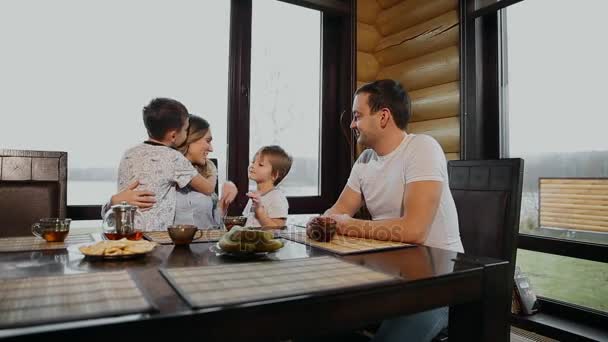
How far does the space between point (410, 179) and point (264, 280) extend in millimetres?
919

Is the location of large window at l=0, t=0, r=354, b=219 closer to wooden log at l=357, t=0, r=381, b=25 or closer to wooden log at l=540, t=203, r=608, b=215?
wooden log at l=357, t=0, r=381, b=25

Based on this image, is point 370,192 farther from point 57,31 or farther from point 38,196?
point 57,31

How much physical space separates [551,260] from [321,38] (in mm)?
2307

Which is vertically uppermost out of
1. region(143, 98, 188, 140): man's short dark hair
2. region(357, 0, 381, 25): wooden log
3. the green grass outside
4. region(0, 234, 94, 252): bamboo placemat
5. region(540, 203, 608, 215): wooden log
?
region(357, 0, 381, 25): wooden log

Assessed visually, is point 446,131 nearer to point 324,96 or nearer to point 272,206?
point 324,96

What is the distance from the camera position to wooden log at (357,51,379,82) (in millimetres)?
3447

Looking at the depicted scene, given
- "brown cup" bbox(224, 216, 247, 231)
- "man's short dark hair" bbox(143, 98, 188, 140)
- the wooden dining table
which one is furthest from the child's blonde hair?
the wooden dining table

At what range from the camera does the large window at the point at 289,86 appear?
3.19 meters

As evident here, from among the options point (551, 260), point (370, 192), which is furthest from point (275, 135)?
point (551, 260)

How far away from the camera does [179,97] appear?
2855 mm

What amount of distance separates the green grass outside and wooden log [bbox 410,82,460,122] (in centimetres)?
103

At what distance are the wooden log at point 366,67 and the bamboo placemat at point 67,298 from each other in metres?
2.84

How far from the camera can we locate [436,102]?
3023 millimetres

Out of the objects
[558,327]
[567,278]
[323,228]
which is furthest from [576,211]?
[323,228]
